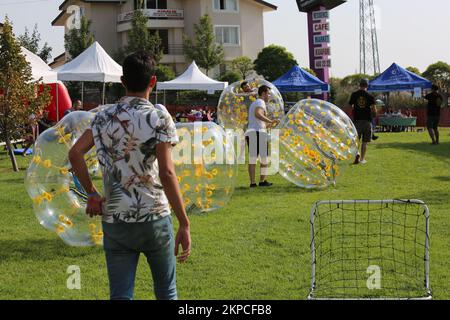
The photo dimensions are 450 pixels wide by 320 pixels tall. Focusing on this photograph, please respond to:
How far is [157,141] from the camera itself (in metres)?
3.61

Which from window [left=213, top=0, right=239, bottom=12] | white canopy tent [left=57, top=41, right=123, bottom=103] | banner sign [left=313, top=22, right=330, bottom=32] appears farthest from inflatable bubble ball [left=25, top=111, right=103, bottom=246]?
window [left=213, top=0, right=239, bottom=12]

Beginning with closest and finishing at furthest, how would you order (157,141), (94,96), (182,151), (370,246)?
(157,141) < (370,246) < (182,151) < (94,96)

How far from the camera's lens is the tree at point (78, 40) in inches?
1784

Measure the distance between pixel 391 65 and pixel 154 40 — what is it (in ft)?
77.0

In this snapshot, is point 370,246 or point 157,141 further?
point 370,246

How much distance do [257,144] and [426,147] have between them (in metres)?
9.01

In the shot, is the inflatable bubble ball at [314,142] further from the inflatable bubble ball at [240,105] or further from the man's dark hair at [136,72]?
the man's dark hair at [136,72]

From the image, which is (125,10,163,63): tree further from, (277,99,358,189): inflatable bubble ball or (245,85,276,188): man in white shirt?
(277,99,358,189): inflatable bubble ball

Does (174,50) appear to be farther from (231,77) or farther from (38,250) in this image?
(38,250)

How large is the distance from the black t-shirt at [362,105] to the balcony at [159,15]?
3980 cm

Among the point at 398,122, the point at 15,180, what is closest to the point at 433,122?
the point at 398,122

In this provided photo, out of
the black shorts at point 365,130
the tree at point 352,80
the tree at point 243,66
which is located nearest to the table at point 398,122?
the black shorts at point 365,130

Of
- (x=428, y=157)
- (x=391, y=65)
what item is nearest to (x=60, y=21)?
(x=391, y=65)

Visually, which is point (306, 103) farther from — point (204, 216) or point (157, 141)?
point (157, 141)
